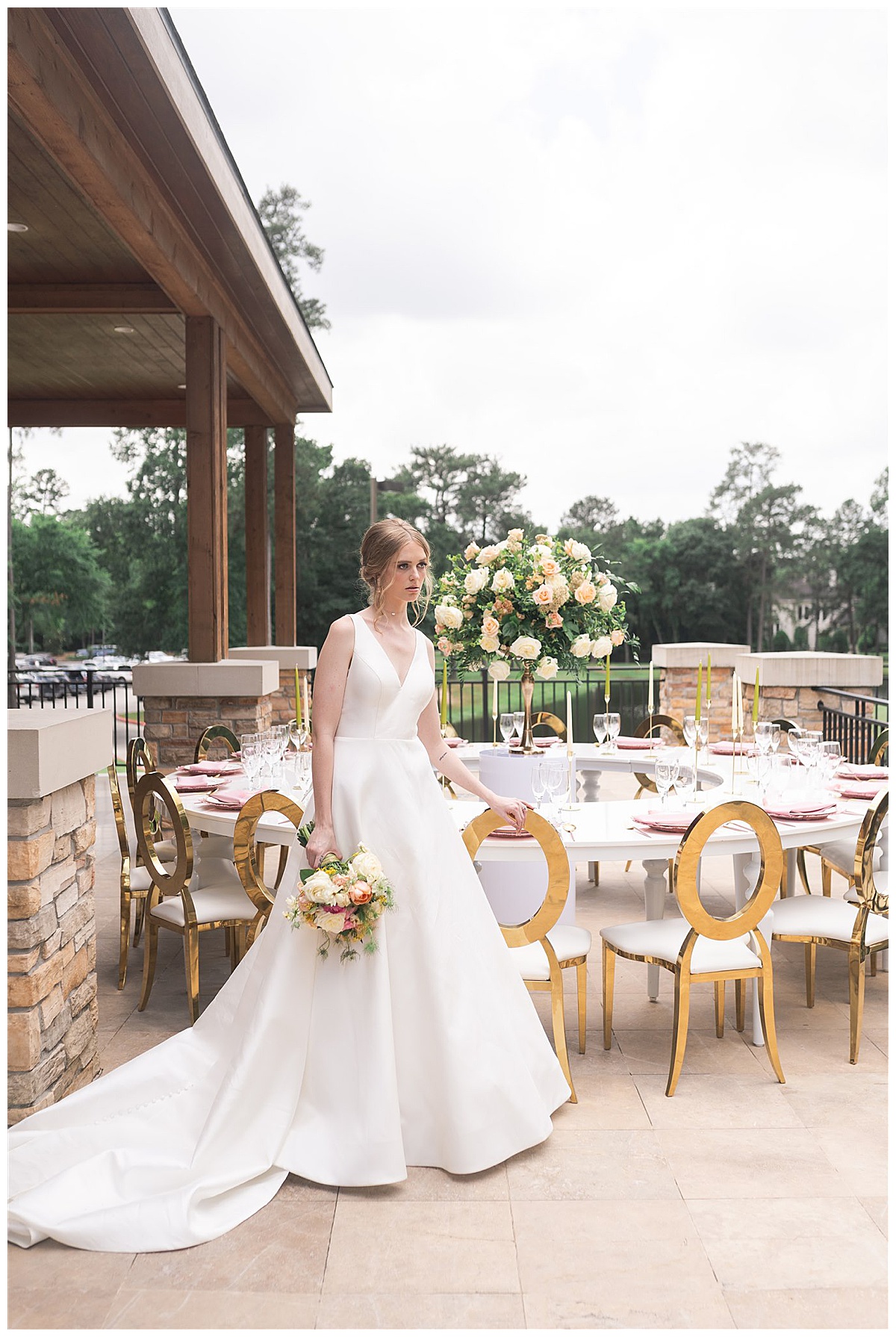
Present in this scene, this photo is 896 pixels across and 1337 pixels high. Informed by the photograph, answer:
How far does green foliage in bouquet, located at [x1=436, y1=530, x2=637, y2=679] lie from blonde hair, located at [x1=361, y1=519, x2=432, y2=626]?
1478mm

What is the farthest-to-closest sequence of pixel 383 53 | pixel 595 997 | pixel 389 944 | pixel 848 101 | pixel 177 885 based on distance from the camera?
1. pixel 848 101
2. pixel 383 53
3. pixel 595 997
4. pixel 177 885
5. pixel 389 944

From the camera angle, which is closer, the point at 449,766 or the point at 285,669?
the point at 449,766

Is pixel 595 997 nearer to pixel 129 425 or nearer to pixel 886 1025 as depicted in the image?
pixel 886 1025

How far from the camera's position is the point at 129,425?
35.7 feet

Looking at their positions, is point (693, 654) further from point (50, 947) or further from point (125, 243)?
point (50, 947)

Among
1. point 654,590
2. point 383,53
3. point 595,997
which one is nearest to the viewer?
point 595,997

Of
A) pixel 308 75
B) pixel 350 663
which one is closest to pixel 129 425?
pixel 350 663

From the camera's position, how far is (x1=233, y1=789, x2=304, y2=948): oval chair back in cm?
354

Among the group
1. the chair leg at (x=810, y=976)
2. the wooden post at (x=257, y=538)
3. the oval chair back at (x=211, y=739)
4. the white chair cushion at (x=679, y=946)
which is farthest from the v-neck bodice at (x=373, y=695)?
the wooden post at (x=257, y=538)

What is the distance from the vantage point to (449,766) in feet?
11.2

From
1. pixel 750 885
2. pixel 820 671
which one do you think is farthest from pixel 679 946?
pixel 820 671

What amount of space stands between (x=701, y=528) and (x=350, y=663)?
31319 mm

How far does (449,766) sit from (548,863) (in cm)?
45

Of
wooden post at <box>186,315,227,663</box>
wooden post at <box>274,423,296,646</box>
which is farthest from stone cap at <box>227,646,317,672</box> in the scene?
wooden post at <box>186,315,227,663</box>
